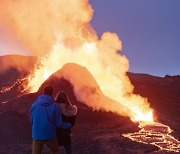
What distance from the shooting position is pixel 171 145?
18.1 meters

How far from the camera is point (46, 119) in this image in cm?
907

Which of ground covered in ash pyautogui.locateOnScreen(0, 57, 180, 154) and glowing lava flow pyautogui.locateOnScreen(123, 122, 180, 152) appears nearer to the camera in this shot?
ground covered in ash pyautogui.locateOnScreen(0, 57, 180, 154)

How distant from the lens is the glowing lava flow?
17.8 metres

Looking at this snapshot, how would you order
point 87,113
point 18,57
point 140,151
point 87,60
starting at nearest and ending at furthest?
point 140,151, point 87,113, point 87,60, point 18,57

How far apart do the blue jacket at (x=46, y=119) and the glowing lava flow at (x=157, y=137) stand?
8865 mm

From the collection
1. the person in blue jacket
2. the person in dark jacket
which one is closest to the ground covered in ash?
the person in dark jacket

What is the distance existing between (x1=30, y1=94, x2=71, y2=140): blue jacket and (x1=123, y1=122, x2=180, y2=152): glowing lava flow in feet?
29.1

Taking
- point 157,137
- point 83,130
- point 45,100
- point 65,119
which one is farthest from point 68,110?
point 83,130

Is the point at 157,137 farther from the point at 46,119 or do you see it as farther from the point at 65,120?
the point at 46,119

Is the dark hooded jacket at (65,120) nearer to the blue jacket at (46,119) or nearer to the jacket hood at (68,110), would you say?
the jacket hood at (68,110)

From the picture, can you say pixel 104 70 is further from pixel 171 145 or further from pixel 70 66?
pixel 171 145

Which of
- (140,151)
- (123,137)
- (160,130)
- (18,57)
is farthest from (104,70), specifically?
(18,57)

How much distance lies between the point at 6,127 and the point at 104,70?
1603 cm

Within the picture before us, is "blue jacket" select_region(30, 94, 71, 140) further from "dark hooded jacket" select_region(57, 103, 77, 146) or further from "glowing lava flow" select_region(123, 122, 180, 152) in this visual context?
"glowing lava flow" select_region(123, 122, 180, 152)
